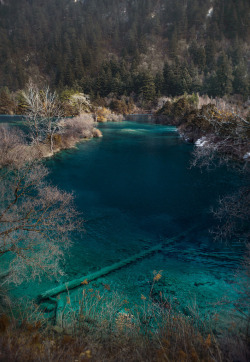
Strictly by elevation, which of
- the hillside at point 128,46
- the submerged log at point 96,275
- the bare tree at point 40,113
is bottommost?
the submerged log at point 96,275

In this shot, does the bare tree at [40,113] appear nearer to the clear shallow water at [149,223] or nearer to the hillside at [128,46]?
the clear shallow water at [149,223]

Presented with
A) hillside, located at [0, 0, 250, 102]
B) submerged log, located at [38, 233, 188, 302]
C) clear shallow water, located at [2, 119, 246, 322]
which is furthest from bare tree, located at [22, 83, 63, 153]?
hillside, located at [0, 0, 250, 102]

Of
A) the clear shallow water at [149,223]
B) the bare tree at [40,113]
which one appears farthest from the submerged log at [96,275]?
the bare tree at [40,113]

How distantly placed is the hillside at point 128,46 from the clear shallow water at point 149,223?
2265 inches

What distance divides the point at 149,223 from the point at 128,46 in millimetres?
129544

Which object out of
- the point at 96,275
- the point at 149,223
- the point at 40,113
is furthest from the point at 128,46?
the point at 96,275

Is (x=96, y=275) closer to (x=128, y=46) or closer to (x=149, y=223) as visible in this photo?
(x=149, y=223)

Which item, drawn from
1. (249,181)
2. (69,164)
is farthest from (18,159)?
(249,181)

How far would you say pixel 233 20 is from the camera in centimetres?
9900

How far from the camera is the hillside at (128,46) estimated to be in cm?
7631

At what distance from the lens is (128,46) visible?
115125 mm

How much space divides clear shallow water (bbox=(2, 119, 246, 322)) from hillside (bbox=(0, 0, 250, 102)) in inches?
2265

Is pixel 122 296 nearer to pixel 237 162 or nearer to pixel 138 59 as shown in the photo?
pixel 237 162

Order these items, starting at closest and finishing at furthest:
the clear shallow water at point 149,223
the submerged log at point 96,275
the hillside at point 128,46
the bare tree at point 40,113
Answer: the submerged log at point 96,275 → the clear shallow water at point 149,223 → the bare tree at point 40,113 → the hillside at point 128,46
